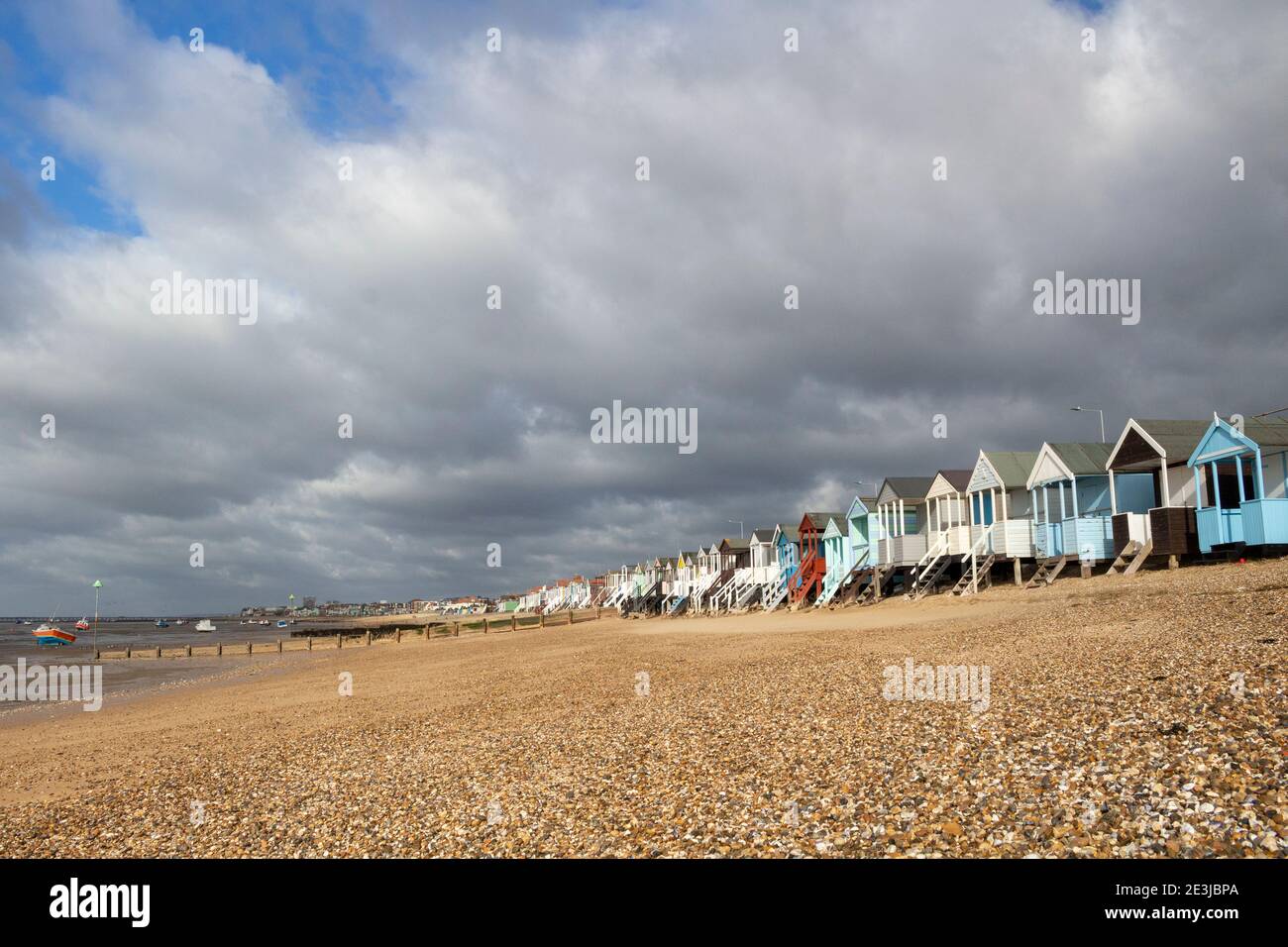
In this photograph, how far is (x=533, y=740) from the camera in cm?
1326

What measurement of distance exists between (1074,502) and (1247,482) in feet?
18.7

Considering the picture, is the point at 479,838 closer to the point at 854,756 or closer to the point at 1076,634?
the point at 854,756

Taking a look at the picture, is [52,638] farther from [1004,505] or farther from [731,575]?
[1004,505]

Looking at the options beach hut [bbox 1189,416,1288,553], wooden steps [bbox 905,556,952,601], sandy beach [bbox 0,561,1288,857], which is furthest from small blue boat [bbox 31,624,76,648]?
beach hut [bbox 1189,416,1288,553]

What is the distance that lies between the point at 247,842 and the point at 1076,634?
14995 mm

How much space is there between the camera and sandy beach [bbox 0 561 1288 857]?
7199 mm

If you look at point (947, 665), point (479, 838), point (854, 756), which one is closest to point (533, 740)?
point (479, 838)

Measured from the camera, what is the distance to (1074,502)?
31.4 meters

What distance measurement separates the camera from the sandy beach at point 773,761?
7.20 meters

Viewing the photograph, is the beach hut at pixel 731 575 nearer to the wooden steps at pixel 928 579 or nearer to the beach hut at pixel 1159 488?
the wooden steps at pixel 928 579

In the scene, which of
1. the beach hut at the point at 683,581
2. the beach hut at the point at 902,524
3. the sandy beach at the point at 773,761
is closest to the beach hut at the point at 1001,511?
the beach hut at the point at 902,524

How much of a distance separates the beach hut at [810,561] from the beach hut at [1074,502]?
64.8 ft

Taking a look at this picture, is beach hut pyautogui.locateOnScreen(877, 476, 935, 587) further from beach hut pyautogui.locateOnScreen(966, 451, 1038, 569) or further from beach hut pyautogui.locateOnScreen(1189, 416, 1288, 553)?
beach hut pyautogui.locateOnScreen(1189, 416, 1288, 553)

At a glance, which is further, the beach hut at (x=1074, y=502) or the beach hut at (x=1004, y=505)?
the beach hut at (x=1004, y=505)
